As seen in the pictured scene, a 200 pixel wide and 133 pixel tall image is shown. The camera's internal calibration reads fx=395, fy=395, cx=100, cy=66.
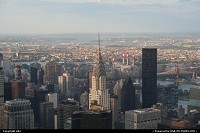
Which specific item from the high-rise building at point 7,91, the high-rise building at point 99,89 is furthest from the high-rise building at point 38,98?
the high-rise building at point 99,89

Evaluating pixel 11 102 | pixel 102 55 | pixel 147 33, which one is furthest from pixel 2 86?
pixel 147 33

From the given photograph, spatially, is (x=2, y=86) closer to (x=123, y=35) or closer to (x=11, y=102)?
(x=11, y=102)

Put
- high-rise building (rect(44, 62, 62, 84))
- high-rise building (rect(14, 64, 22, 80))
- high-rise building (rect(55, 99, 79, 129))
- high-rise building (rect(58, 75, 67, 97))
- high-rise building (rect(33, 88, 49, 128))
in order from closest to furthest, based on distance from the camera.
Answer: high-rise building (rect(55, 99, 79, 129))
high-rise building (rect(33, 88, 49, 128))
high-rise building (rect(58, 75, 67, 97))
high-rise building (rect(14, 64, 22, 80))
high-rise building (rect(44, 62, 62, 84))

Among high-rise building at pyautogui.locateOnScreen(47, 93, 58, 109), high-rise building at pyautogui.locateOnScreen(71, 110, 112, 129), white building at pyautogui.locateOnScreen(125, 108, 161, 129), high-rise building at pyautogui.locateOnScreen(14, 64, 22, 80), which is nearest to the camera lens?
high-rise building at pyautogui.locateOnScreen(71, 110, 112, 129)

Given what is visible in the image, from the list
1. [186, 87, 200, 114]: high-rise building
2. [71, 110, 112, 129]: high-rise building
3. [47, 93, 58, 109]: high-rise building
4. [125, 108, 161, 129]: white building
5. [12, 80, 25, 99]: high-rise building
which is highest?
[71, 110, 112, 129]: high-rise building

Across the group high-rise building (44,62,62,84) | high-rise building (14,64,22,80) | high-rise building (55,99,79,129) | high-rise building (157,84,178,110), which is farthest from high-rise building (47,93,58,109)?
high-rise building (157,84,178,110)

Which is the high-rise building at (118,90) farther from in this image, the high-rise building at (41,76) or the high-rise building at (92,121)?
the high-rise building at (92,121)

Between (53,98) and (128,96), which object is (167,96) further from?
(53,98)

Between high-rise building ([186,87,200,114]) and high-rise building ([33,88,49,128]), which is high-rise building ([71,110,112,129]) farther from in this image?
high-rise building ([186,87,200,114])
